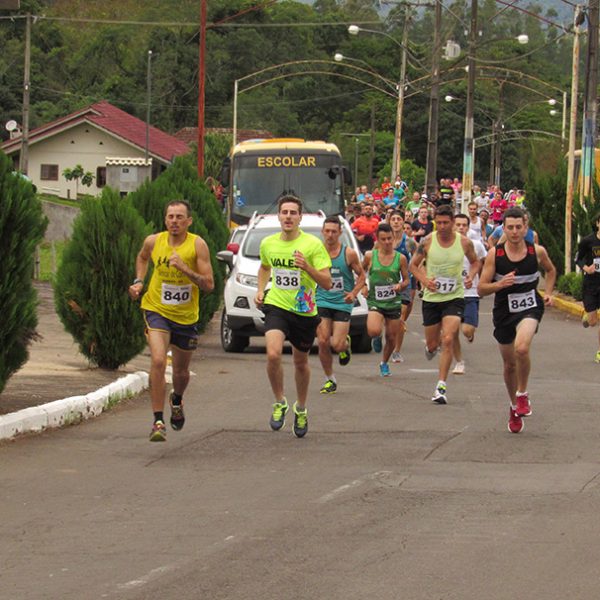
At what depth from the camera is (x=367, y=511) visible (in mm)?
8773

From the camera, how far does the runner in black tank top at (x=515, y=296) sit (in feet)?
41.4

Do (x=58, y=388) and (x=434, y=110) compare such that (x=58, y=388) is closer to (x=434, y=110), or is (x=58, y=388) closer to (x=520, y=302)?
(x=520, y=302)

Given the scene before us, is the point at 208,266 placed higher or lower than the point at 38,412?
higher

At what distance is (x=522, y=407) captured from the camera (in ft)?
41.2

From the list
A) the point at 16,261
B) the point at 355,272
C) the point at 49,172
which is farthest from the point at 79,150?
the point at 16,261

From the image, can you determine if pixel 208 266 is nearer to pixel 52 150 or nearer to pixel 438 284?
pixel 438 284

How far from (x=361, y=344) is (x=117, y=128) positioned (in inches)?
2468

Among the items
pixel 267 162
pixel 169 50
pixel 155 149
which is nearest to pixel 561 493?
pixel 267 162

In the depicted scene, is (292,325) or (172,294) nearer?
(172,294)

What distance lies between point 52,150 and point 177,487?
7544 centimetres

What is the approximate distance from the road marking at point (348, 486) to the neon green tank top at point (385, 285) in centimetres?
746

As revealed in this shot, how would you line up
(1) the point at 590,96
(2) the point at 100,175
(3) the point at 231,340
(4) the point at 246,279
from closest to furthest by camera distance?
(4) the point at 246,279 → (3) the point at 231,340 → (1) the point at 590,96 → (2) the point at 100,175

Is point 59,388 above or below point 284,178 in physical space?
below

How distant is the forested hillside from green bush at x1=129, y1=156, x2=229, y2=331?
66.6 meters
